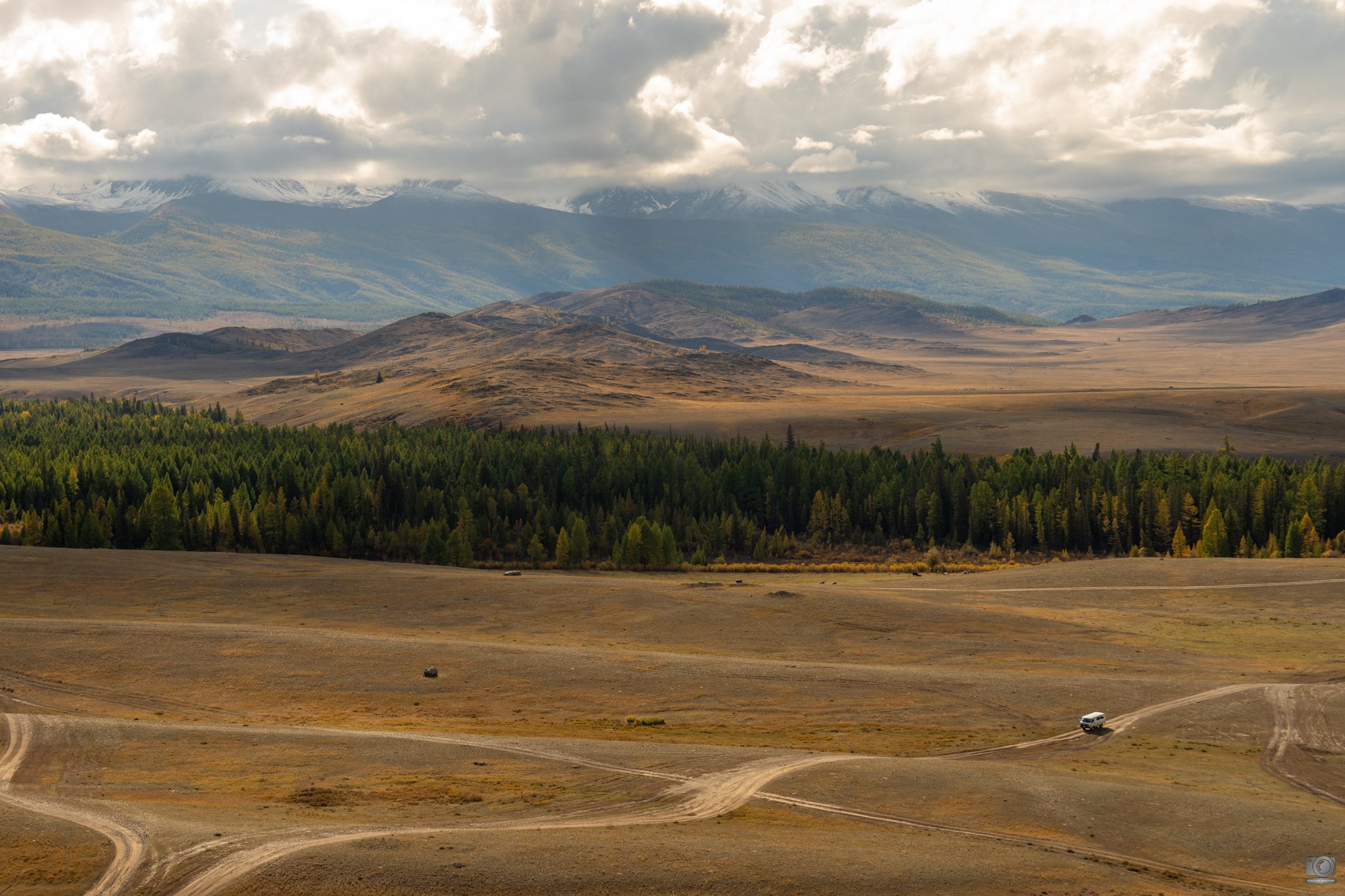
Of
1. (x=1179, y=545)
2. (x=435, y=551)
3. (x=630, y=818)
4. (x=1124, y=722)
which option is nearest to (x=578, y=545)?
(x=435, y=551)

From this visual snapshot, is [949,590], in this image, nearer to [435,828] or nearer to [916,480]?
[916,480]

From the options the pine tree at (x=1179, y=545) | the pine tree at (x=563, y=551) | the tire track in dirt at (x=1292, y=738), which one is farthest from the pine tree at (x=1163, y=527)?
the tire track in dirt at (x=1292, y=738)

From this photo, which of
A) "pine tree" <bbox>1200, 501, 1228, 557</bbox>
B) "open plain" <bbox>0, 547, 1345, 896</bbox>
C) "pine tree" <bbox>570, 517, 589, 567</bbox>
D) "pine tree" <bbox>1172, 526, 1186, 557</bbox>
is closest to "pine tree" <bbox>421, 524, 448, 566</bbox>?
"pine tree" <bbox>570, 517, 589, 567</bbox>

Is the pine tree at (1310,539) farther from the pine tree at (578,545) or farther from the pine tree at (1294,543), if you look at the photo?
the pine tree at (578,545)

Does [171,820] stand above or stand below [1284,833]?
above

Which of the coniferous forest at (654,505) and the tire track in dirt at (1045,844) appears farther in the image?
the coniferous forest at (654,505)

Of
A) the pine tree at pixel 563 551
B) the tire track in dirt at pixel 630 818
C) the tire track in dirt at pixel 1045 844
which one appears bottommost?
the tire track in dirt at pixel 1045 844

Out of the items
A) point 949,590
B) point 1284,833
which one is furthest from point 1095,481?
point 1284,833
